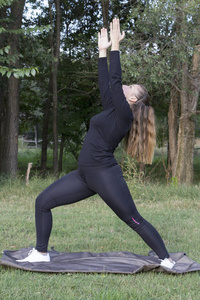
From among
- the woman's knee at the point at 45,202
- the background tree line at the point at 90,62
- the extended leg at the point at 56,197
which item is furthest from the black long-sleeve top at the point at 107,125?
the background tree line at the point at 90,62

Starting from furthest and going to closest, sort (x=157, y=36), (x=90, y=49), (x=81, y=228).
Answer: (x=90, y=49)
(x=157, y=36)
(x=81, y=228)

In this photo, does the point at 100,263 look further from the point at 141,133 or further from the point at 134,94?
the point at 134,94

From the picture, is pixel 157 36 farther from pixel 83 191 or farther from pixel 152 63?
pixel 83 191

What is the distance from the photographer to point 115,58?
3486 mm

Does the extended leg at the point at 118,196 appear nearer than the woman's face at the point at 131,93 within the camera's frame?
Yes

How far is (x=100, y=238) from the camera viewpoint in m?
5.33

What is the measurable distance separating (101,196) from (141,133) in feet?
2.41

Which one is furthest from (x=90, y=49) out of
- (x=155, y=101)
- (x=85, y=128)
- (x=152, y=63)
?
(x=85, y=128)

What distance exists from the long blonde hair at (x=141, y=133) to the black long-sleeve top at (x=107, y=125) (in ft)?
0.48

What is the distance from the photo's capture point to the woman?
3725 millimetres

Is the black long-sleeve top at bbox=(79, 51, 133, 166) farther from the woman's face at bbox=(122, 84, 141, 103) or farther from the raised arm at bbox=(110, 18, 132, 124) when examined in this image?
the woman's face at bbox=(122, 84, 141, 103)

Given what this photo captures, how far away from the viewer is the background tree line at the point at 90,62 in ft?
42.3

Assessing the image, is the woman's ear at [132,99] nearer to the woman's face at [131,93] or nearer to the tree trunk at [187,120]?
the woman's face at [131,93]

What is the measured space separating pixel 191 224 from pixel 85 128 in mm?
18433
